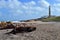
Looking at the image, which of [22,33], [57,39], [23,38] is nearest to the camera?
[57,39]

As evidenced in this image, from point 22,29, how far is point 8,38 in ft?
10.7

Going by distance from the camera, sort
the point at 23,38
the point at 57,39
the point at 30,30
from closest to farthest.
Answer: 1. the point at 57,39
2. the point at 23,38
3. the point at 30,30

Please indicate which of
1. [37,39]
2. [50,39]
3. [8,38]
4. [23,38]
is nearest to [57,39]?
[50,39]

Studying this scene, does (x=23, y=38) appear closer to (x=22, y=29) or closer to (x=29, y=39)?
(x=29, y=39)

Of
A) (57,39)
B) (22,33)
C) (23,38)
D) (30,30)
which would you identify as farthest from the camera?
(30,30)

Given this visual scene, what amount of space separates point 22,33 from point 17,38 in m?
2.26

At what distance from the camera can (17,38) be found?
49.8ft

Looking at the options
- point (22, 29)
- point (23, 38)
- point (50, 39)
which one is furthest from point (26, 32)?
point (50, 39)

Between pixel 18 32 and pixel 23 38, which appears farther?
pixel 18 32

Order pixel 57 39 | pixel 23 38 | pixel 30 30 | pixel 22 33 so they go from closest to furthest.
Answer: pixel 57 39 → pixel 23 38 → pixel 22 33 → pixel 30 30

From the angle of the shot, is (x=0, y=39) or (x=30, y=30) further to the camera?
(x=30, y=30)

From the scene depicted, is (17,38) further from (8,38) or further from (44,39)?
(44,39)

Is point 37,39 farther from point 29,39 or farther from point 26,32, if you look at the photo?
point 26,32

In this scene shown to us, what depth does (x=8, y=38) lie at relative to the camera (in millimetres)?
15188
